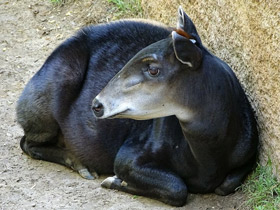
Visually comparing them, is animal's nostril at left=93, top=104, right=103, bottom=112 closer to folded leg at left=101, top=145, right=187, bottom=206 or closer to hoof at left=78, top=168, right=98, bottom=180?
folded leg at left=101, top=145, right=187, bottom=206

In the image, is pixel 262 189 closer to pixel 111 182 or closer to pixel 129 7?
pixel 111 182

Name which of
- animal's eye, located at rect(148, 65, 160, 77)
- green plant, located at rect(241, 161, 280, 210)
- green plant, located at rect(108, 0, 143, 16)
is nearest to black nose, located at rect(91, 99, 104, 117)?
animal's eye, located at rect(148, 65, 160, 77)

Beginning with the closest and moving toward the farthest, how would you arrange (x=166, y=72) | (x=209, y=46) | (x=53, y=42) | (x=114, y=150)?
(x=166, y=72), (x=114, y=150), (x=209, y=46), (x=53, y=42)

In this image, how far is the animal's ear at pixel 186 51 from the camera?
16.7ft

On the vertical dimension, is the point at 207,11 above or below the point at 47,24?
above

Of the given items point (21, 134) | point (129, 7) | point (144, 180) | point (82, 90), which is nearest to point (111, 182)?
point (144, 180)

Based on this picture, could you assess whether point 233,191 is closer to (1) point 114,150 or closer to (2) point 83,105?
(1) point 114,150

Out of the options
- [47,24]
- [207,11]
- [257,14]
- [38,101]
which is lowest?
[47,24]

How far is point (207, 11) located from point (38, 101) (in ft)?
6.22

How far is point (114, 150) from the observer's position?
634 centimetres

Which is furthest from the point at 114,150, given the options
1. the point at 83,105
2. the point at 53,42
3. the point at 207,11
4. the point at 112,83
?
the point at 53,42

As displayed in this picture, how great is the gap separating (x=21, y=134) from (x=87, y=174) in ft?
3.72

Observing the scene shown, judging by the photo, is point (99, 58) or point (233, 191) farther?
point (99, 58)

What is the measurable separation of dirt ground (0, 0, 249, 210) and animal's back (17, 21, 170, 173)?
29 cm
